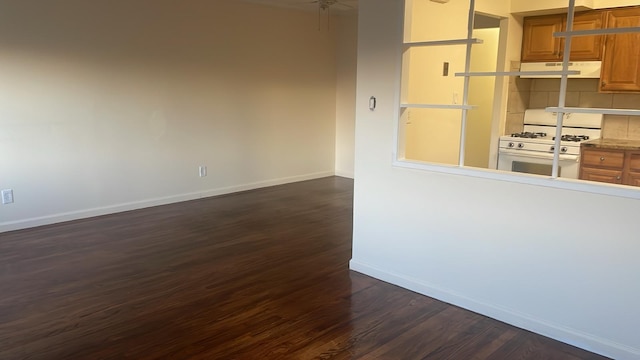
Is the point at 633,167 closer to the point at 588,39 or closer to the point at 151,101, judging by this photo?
the point at 588,39

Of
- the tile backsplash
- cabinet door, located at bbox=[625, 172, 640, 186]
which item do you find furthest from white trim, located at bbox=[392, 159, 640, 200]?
the tile backsplash

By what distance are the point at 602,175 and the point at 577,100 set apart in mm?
1052

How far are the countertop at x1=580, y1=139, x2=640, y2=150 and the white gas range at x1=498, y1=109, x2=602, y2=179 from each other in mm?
97

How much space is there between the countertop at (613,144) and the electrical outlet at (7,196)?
5.39 m

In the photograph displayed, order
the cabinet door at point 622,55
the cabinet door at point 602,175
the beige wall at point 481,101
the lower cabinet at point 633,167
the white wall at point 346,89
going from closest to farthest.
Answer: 1. the lower cabinet at point 633,167
2. the cabinet door at point 602,175
3. the cabinet door at point 622,55
4. the beige wall at point 481,101
5. the white wall at point 346,89

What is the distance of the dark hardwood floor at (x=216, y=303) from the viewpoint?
8.28 ft

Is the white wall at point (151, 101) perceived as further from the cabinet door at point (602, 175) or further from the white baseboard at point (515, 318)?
the cabinet door at point (602, 175)

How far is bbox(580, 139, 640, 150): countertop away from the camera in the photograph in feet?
13.1

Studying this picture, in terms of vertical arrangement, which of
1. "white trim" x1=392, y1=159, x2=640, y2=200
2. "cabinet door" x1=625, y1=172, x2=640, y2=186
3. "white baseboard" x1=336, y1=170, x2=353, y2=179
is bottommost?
"white baseboard" x1=336, y1=170, x2=353, y2=179

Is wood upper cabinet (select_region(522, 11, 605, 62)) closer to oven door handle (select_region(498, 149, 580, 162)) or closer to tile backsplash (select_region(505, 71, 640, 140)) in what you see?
tile backsplash (select_region(505, 71, 640, 140))

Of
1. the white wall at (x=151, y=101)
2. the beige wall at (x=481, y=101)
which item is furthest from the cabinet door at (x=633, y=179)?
the white wall at (x=151, y=101)

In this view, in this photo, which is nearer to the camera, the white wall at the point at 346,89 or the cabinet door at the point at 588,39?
the cabinet door at the point at 588,39

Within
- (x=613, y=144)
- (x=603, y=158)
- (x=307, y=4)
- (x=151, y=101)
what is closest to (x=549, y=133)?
(x=613, y=144)

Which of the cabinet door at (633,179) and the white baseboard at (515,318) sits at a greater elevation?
the cabinet door at (633,179)
